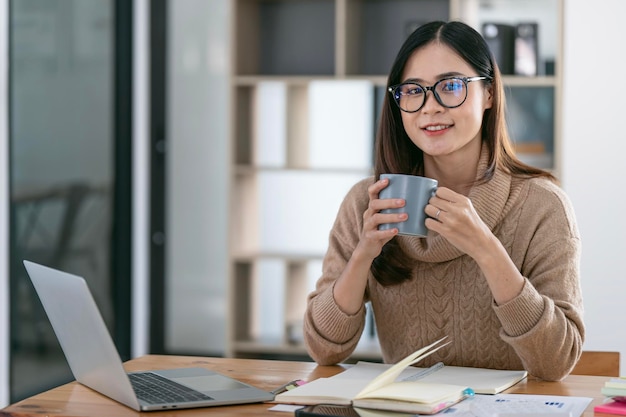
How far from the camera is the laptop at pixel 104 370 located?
1.49 m

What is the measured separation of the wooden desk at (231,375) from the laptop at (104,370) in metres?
0.02

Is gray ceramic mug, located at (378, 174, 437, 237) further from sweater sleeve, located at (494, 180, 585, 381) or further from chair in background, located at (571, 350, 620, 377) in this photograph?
chair in background, located at (571, 350, 620, 377)

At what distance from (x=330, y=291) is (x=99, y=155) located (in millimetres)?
2802

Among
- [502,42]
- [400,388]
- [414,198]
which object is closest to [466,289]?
[414,198]

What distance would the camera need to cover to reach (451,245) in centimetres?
195

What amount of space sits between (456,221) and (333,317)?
0.39 m

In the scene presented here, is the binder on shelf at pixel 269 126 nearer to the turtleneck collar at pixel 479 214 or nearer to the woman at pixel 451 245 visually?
the woman at pixel 451 245

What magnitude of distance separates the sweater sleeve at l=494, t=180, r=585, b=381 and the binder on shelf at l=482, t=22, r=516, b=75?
2094mm

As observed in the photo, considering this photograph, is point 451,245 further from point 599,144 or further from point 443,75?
point 599,144

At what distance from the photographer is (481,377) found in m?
1.72

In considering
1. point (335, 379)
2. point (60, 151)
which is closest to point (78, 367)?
point (335, 379)

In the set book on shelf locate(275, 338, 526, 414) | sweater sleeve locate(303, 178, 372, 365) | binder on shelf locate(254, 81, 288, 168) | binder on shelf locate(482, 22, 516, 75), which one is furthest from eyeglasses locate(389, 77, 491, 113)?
binder on shelf locate(254, 81, 288, 168)

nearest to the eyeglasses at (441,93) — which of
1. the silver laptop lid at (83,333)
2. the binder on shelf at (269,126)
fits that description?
the silver laptop lid at (83,333)

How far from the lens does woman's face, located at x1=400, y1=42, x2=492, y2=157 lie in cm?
194
